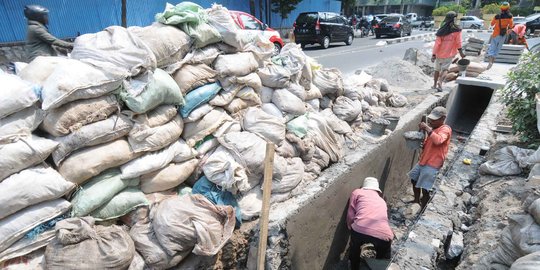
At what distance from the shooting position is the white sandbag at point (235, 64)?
312 centimetres

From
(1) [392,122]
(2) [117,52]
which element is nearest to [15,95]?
(2) [117,52]

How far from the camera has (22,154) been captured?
2.03 metres

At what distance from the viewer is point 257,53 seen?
3.54 meters

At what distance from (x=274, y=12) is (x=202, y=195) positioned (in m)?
18.4

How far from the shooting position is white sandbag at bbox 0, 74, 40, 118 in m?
2.04

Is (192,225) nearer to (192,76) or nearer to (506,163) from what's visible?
(192,76)

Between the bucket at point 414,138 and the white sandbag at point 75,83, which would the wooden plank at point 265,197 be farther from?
the bucket at point 414,138

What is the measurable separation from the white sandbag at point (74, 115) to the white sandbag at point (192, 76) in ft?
2.14

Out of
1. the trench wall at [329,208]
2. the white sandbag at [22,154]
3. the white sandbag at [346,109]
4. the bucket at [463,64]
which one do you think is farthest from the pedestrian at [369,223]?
the bucket at [463,64]

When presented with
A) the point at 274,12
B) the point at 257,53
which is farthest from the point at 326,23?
the point at 257,53

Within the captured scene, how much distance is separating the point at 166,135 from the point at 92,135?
53cm

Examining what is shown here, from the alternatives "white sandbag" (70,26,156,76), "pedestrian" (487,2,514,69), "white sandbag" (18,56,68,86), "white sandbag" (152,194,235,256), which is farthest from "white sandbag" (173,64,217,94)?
"pedestrian" (487,2,514,69)

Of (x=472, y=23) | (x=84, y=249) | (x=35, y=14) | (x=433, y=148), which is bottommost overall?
(x=472, y=23)

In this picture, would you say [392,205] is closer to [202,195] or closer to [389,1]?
[202,195]
